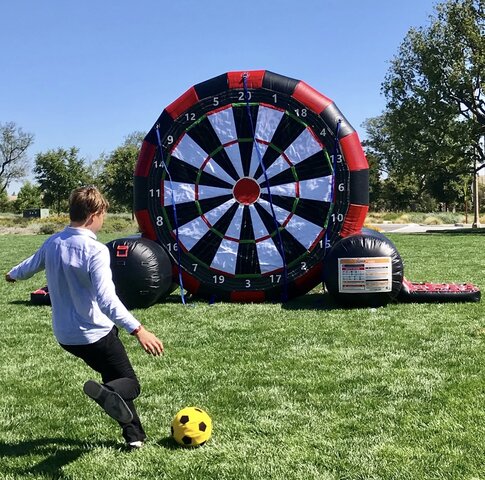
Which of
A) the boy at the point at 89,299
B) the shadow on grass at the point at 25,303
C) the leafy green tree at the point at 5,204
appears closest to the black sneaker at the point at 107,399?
the boy at the point at 89,299

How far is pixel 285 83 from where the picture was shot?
746 cm

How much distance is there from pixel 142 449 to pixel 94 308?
0.85m

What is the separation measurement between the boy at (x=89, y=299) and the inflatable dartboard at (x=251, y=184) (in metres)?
4.47

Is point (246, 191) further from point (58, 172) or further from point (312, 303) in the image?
point (58, 172)

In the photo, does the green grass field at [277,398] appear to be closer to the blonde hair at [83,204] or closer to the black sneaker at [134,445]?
the black sneaker at [134,445]

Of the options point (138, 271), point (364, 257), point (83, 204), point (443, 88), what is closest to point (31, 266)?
point (83, 204)

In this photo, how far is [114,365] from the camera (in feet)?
10.3

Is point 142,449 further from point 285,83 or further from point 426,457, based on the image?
point 285,83

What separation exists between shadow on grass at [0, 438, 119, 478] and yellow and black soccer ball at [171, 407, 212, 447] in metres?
0.37

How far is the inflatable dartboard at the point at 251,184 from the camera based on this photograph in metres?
7.39

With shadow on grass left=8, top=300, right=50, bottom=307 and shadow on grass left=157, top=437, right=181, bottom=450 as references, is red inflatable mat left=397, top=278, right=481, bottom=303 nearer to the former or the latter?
shadow on grass left=157, top=437, right=181, bottom=450

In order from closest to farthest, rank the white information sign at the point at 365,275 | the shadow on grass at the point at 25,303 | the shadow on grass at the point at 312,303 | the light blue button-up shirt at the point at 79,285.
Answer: the light blue button-up shirt at the point at 79,285
the white information sign at the point at 365,275
the shadow on grass at the point at 312,303
the shadow on grass at the point at 25,303

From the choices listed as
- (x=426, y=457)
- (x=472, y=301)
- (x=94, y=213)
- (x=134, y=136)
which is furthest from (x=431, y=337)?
(x=134, y=136)

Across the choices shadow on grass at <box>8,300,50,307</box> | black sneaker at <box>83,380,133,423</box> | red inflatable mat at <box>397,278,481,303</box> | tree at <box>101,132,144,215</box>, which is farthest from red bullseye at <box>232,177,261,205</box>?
tree at <box>101,132,144,215</box>
